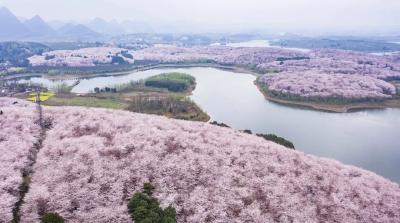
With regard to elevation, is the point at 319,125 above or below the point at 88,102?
below

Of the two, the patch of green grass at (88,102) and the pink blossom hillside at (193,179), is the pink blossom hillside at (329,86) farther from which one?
the pink blossom hillside at (193,179)

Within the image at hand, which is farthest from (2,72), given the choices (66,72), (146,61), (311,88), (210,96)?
(311,88)

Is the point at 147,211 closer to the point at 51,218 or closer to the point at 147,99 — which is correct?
the point at 51,218

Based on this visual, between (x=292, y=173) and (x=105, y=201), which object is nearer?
(x=105, y=201)

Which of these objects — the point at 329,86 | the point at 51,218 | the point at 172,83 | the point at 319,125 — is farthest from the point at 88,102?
the point at 329,86

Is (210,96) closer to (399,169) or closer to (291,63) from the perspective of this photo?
(399,169)

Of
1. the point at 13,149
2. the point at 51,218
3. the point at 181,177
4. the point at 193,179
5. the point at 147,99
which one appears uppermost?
the point at 13,149
